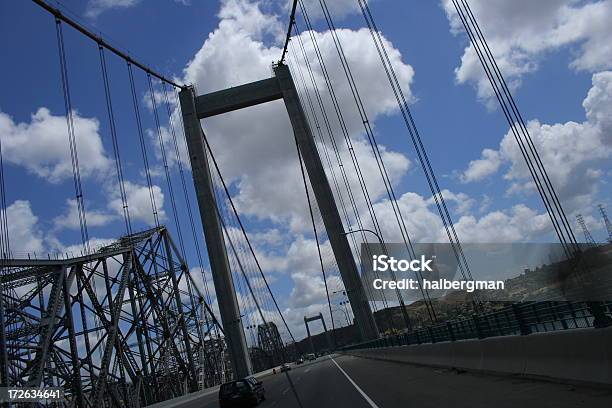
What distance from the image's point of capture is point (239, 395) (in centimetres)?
2159

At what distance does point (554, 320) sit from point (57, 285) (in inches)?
1591

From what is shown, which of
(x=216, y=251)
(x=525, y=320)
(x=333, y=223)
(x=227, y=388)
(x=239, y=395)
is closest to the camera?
(x=525, y=320)

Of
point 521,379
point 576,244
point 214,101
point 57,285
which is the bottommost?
point 521,379

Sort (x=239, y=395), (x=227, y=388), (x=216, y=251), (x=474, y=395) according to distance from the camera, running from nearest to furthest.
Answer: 1. (x=474, y=395)
2. (x=239, y=395)
3. (x=227, y=388)
4. (x=216, y=251)

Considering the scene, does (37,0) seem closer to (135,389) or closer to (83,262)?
(83,262)

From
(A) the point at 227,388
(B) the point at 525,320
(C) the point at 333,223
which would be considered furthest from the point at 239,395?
(C) the point at 333,223

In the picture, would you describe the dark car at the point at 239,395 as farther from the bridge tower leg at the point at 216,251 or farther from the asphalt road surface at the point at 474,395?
the bridge tower leg at the point at 216,251

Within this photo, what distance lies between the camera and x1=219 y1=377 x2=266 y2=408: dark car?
70.3ft

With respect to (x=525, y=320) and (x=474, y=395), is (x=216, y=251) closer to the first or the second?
(x=525, y=320)

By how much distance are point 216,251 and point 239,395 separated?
30239 mm

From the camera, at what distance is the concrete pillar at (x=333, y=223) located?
5003 cm

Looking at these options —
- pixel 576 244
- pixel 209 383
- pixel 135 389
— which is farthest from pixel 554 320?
pixel 209 383

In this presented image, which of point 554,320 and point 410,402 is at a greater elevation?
point 554,320

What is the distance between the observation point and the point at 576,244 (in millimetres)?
13883
